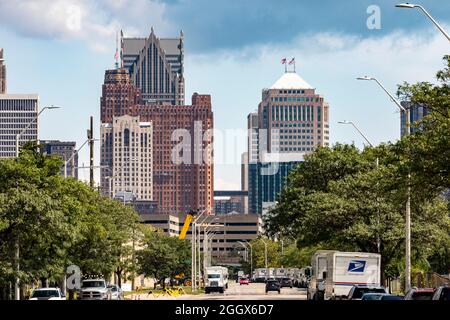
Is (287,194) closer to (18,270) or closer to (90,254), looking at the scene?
(90,254)

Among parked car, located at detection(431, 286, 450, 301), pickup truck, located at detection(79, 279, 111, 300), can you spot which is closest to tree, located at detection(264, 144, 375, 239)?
pickup truck, located at detection(79, 279, 111, 300)

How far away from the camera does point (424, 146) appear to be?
40.6m

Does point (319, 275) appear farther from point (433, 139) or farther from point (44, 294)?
point (433, 139)

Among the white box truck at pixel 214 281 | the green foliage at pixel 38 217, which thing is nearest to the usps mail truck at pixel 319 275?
the green foliage at pixel 38 217

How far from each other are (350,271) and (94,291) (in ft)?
52.6

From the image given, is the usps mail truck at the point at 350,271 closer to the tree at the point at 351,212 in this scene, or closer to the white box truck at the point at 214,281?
the tree at the point at 351,212

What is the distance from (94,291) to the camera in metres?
67.6

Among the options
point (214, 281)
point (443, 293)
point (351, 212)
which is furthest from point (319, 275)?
point (214, 281)

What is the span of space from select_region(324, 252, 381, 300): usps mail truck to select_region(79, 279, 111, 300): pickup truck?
14281 mm

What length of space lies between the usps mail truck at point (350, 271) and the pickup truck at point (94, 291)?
14281 mm

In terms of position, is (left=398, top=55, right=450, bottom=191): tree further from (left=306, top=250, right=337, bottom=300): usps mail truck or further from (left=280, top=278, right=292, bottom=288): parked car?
(left=280, top=278, right=292, bottom=288): parked car
